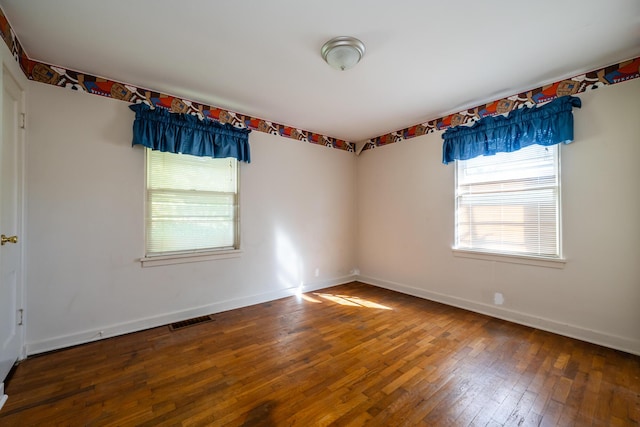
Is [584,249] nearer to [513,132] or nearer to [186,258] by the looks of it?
[513,132]

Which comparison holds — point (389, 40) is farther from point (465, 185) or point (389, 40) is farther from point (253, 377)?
point (253, 377)

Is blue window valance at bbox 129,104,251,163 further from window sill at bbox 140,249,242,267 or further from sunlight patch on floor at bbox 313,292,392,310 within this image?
sunlight patch on floor at bbox 313,292,392,310

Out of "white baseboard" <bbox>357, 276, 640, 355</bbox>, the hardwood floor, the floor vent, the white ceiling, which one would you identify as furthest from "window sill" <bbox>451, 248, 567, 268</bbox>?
the floor vent

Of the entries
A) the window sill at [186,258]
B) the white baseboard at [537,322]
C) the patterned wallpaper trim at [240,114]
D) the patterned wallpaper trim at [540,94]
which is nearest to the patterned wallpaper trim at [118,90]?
the patterned wallpaper trim at [240,114]

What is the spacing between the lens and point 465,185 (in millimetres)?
3453

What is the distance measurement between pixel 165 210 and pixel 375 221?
3146mm

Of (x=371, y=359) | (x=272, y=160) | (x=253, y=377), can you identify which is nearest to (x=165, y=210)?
(x=272, y=160)

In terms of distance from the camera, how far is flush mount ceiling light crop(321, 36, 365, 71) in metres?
2.03

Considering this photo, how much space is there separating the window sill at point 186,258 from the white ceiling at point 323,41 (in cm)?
183

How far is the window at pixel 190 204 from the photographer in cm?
293

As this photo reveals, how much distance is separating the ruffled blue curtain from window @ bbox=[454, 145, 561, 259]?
13 cm

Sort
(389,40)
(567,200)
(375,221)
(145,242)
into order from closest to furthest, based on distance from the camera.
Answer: (389,40), (567,200), (145,242), (375,221)

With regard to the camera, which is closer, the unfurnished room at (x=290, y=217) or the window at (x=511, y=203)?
the unfurnished room at (x=290, y=217)

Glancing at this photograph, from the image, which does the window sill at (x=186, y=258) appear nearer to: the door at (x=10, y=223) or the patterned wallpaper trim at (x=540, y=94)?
the door at (x=10, y=223)
